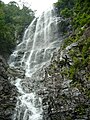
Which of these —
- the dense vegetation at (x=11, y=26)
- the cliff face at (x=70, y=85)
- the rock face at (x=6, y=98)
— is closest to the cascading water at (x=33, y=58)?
the rock face at (x=6, y=98)

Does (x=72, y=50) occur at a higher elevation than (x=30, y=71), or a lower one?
lower

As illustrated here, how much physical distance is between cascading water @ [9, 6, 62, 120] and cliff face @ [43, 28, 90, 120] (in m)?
1.33

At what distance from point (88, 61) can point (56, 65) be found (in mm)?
3854

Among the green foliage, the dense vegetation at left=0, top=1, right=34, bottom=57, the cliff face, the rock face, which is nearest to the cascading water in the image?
the rock face

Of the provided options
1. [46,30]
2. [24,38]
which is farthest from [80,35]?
[24,38]

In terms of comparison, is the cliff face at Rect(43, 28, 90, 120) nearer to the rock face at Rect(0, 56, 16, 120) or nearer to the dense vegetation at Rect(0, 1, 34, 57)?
the rock face at Rect(0, 56, 16, 120)

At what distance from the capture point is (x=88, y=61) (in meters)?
20.2

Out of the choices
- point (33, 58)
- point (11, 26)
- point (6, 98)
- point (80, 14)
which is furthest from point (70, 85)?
point (11, 26)

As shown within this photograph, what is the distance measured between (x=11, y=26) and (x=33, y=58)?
44.1 feet

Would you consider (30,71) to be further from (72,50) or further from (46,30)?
(46,30)

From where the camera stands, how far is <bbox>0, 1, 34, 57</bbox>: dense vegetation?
34438 mm

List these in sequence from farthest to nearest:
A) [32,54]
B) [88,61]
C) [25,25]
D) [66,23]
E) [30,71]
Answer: [25,25] < [66,23] < [32,54] < [30,71] < [88,61]

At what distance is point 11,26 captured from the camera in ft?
140

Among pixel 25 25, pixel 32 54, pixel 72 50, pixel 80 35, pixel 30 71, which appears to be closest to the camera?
pixel 72 50
